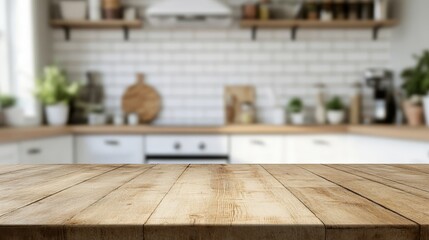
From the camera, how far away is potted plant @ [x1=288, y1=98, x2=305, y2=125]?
3.57 m

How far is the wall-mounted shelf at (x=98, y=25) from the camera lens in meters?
3.54

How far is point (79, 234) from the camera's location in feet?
1.78

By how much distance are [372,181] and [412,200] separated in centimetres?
21

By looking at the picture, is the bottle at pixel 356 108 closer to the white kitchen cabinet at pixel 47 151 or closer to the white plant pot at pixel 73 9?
the white kitchen cabinet at pixel 47 151

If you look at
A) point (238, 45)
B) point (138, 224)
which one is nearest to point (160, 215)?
point (138, 224)

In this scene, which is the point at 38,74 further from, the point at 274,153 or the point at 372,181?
the point at 372,181

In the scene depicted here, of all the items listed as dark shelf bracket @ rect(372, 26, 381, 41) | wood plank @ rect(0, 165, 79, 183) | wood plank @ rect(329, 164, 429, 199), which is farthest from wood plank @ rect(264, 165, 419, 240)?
dark shelf bracket @ rect(372, 26, 381, 41)

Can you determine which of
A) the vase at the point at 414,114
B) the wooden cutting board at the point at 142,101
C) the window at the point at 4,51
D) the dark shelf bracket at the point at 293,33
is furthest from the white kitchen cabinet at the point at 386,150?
the window at the point at 4,51

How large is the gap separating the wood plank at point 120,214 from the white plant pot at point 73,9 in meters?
3.15

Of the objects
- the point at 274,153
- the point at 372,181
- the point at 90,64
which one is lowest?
the point at 274,153

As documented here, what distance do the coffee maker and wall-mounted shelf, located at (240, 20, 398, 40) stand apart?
380 millimetres

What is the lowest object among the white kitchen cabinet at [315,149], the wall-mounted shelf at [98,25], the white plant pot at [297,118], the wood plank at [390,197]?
the white kitchen cabinet at [315,149]

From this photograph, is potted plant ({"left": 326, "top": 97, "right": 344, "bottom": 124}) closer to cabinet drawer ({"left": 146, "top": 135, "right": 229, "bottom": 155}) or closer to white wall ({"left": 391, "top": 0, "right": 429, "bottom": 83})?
white wall ({"left": 391, "top": 0, "right": 429, "bottom": 83})

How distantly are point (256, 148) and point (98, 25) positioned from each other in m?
1.85
